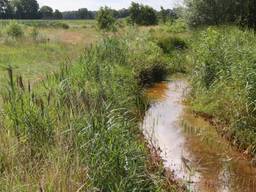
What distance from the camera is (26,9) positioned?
82438mm

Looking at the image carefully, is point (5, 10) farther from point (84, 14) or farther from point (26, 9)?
point (84, 14)

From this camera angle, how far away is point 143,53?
48.9ft

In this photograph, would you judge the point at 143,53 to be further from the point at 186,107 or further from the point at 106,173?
the point at 106,173

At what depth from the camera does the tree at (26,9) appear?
79875 mm

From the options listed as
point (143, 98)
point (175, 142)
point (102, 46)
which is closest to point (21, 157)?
point (175, 142)

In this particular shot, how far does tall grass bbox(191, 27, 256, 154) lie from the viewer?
8172mm

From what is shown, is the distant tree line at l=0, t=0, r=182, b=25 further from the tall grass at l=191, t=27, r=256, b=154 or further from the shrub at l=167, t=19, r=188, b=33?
the tall grass at l=191, t=27, r=256, b=154

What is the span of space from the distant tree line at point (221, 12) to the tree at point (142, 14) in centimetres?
1564

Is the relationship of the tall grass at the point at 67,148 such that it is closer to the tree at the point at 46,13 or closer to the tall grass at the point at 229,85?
the tall grass at the point at 229,85

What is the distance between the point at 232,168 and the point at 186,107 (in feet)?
13.5

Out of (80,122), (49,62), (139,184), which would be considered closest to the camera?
(139,184)

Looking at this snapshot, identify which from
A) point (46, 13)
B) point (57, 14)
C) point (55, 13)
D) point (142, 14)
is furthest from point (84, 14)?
point (142, 14)

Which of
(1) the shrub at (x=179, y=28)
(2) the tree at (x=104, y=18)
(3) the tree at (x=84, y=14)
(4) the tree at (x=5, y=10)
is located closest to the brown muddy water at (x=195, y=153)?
(1) the shrub at (x=179, y=28)

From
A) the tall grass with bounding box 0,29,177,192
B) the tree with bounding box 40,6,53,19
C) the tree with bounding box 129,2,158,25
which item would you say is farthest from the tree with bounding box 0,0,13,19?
the tall grass with bounding box 0,29,177,192
